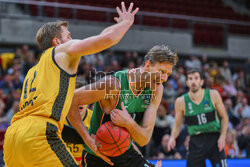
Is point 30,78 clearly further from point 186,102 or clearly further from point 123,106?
point 186,102

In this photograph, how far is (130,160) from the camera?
3574 millimetres

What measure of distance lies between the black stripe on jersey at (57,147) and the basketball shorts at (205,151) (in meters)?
3.34

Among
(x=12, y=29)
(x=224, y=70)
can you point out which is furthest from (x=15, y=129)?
(x=224, y=70)

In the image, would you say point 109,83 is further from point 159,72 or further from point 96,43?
point 96,43

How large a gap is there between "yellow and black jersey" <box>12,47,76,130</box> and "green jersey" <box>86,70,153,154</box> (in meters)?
0.74

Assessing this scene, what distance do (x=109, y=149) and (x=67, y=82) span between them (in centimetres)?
89

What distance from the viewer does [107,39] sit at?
104 inches

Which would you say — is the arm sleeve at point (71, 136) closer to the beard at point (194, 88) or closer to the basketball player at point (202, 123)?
the basketball player at point (202, 123)

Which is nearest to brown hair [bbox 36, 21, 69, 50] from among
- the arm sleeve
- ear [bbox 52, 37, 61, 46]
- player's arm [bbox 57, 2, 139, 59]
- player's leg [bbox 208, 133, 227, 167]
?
ear [bbox 52, 37, 61, 46]

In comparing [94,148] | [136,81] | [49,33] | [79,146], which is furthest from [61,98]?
[79,146]

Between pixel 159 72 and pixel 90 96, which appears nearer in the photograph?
pixel 90 96

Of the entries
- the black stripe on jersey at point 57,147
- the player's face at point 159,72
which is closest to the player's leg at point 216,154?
the player's face at point 159,72

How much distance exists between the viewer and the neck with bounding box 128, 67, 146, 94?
353 cm

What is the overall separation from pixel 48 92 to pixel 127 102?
1.00 meters
